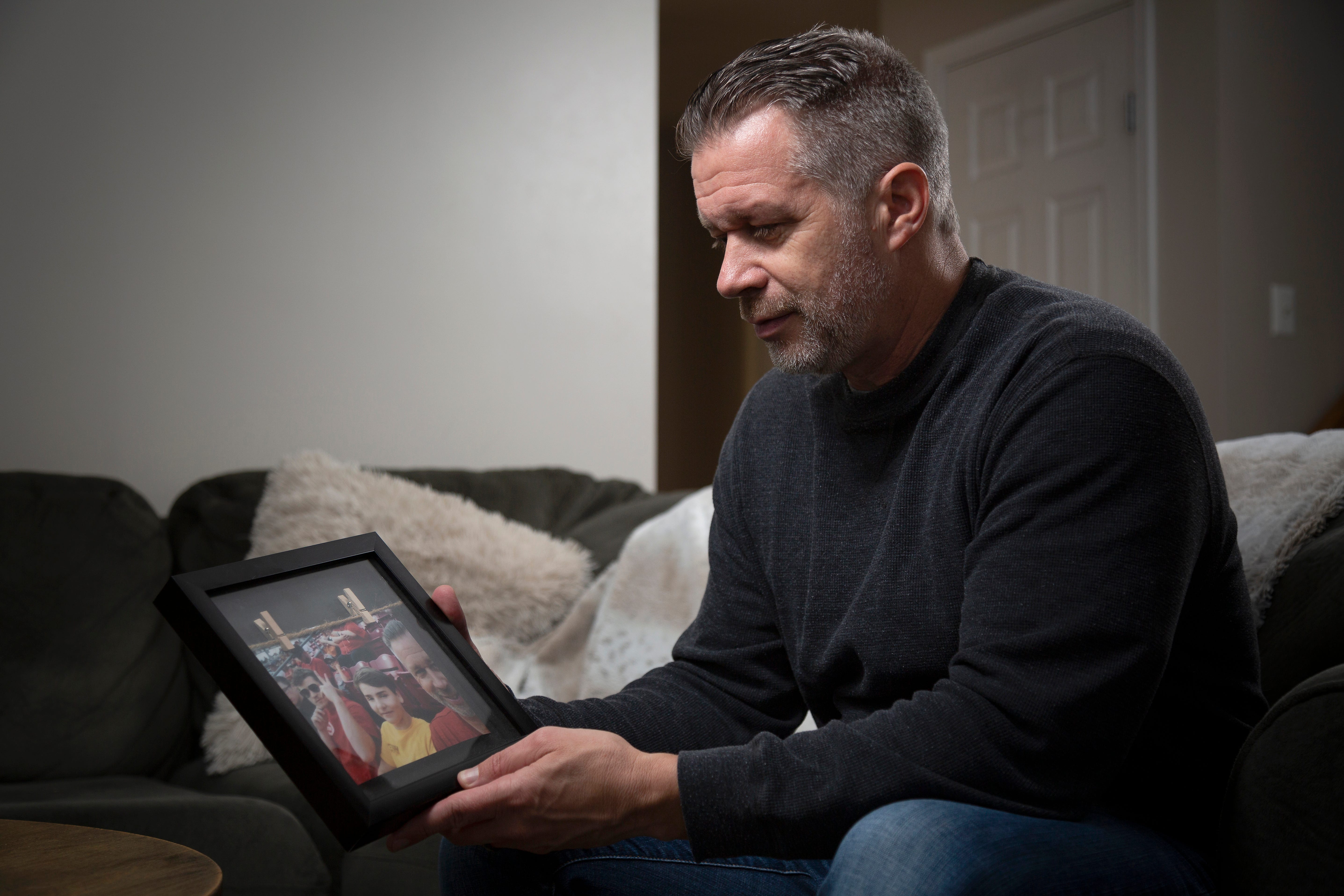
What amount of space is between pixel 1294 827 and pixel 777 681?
19.8 inches

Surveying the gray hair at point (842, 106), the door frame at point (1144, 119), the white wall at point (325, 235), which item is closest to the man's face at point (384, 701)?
the gray hair at point (842, 106)

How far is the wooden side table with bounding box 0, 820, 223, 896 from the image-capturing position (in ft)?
2.45

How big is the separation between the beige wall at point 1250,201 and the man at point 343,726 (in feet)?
8.25

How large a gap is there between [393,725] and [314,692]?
66 millimetres

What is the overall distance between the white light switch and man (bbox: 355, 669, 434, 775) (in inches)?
105

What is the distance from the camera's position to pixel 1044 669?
70cm

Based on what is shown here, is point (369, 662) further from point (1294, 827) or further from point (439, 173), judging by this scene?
point (439, 173)

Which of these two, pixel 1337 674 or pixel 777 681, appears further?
pixel 777 681

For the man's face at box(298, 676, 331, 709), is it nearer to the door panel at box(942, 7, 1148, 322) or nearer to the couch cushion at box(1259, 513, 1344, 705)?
the couch cushion at box(1259, 513, 1344, 705)

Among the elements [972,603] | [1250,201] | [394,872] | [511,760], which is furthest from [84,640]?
[1250,201]

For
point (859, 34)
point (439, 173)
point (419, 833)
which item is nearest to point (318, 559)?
point (419, 833)

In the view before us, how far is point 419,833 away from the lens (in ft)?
2.45

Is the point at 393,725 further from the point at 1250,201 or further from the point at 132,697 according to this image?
the point at 1250,201

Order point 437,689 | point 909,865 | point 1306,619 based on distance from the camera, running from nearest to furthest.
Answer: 1. point 909,865
2. point 437,689
3. point 1306,619
